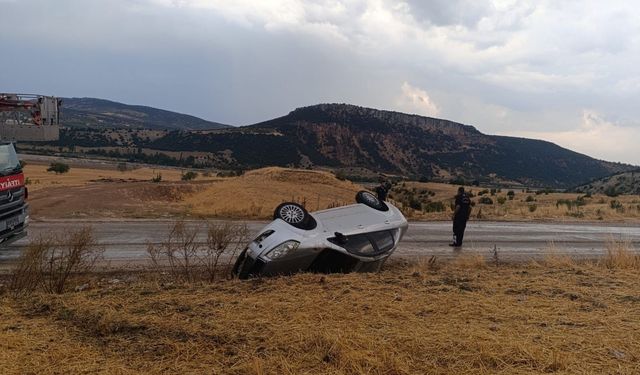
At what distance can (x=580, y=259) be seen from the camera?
39.2ft

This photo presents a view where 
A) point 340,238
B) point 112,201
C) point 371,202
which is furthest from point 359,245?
point 112,201

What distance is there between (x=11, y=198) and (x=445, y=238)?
455 inches

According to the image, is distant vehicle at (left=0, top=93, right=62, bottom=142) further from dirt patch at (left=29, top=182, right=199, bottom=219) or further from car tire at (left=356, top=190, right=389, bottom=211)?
car tire at (left=356, top=190, right=389, bottom=211)

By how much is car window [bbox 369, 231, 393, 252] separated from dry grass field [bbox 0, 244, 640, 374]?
33.5 inches

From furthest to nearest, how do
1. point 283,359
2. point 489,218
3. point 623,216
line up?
point 623,216
point 489,218
point 283,359

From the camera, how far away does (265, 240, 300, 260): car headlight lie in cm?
748

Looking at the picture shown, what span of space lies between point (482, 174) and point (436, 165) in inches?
347

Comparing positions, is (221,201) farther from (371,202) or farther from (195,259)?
(371,202)

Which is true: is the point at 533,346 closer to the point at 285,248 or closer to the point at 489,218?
the point at 285,248

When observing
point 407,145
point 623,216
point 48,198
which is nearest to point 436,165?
point 407,145

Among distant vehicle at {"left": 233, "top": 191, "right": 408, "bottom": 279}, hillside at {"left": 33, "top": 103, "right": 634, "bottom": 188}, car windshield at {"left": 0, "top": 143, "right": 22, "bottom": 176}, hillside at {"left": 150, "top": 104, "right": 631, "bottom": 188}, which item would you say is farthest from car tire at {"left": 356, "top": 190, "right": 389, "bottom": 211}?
hillside at {"left": 150, "top": 104, "right": 631, "bottom": 188}

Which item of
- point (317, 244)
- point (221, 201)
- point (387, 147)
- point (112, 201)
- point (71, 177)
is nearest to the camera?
point (317, 244)

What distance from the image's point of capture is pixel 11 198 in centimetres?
1093

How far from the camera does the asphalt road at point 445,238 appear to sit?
40.5 ft
